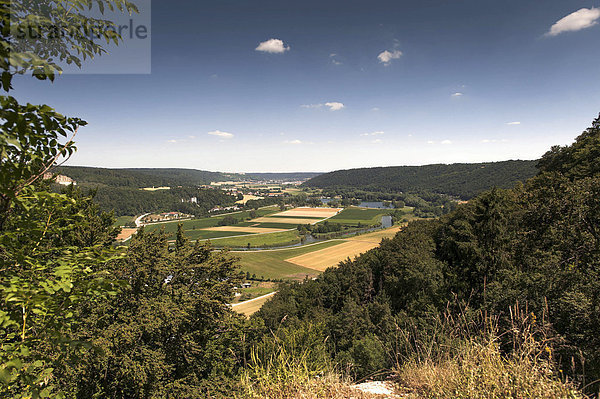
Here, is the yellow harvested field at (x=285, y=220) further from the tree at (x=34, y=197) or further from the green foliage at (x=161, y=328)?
the tree at (x=34, y=197)

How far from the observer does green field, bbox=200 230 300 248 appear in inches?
3361

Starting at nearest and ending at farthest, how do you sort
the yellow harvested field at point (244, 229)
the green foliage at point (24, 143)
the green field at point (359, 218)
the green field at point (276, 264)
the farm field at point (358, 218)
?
the green foliage at point (24, 143) → the green field at point (276, 264) → the yellow harvested field at point (244, 229) → the farm field at point (358, 218) → the green field at point (359, 218)

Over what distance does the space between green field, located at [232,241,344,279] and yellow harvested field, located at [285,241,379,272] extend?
2397mm

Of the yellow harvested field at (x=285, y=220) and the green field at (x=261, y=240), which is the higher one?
the yellow harvested field at (x=285, y=220)

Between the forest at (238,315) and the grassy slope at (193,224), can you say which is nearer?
the forest at (238,315)

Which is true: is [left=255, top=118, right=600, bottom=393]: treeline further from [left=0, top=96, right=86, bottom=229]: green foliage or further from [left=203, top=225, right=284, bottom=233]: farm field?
[left=203, top=225, right=284, bottom=233]: farm field

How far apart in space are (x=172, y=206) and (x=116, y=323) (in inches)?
6284

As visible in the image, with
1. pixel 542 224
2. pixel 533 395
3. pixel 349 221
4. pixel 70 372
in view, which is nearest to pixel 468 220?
pixel 542 224

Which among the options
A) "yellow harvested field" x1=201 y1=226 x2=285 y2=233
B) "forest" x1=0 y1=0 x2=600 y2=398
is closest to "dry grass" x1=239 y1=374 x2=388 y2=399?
"forest" x1=0 y1=0 x2=600 y2=398

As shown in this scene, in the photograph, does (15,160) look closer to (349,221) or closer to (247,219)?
(349,221)

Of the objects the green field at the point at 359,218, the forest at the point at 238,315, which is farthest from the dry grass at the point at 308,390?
the green field at the point at 359,218

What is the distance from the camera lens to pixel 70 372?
29.5 ft

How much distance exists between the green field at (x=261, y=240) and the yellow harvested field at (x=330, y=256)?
1734 centimetres

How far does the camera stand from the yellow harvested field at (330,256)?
64062mm
